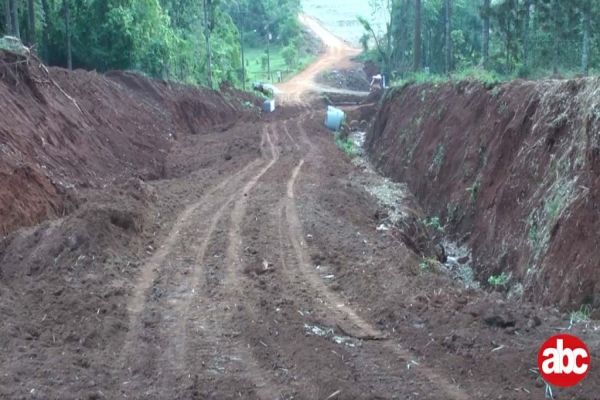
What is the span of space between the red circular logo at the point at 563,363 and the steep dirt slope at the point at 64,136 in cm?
967

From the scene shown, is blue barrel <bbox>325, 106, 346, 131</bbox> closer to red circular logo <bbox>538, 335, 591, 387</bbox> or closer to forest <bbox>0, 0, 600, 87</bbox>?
forest <bbox>0, 0, 600, 87</bbox>

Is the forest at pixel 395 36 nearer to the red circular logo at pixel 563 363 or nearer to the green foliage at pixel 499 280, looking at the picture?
the green foliage at pixel 499 280

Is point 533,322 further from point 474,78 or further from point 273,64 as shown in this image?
point 273,64

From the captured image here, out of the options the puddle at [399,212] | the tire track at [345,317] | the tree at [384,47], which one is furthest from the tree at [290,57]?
the tire track at [345,317]

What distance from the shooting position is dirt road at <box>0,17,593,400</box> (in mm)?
5984

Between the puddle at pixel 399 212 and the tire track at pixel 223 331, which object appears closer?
the tire track at pixel 223 331

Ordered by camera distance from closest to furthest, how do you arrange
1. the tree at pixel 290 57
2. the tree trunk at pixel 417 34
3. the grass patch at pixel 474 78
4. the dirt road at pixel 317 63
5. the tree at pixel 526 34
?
the grass patch at pixel 474 78 → the tree at pixel 526 34 → the tree trunk at pixel 417 34 → the dirt road at pixel 317 63 → the tree at pixel 290 57

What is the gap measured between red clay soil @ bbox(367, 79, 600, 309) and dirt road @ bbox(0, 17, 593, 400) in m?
1.27

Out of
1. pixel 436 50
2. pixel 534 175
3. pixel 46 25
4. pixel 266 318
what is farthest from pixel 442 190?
pixel 436 50

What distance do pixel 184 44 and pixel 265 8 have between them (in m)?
46.6

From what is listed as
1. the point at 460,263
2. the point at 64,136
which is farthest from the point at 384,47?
the point at 460,263

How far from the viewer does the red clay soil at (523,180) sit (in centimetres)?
881

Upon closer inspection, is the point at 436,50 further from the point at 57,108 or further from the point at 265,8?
the point at 265,8

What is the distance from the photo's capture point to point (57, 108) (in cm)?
1834
